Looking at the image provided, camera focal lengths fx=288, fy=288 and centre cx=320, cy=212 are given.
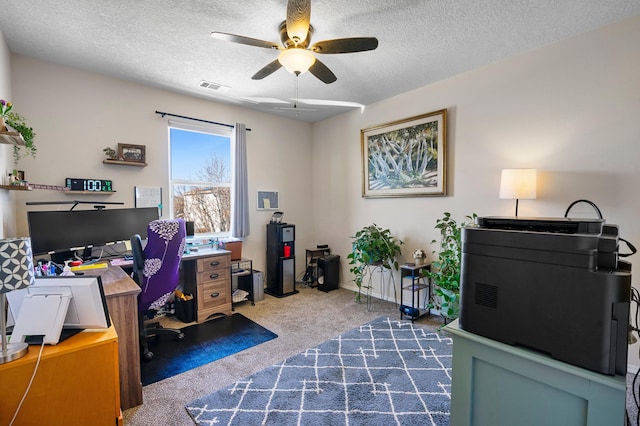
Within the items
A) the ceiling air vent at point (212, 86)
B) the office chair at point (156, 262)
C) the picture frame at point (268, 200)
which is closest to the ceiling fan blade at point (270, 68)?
the ceiling air vent at point (212, 86)

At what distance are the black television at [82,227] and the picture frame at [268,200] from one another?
1.53 m

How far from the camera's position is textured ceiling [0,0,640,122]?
6.73ft

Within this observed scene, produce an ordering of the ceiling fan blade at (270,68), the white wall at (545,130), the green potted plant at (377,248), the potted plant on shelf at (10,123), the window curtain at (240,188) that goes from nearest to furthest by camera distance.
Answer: the potted plant on shelf at (10,123)
the white wall at (545,130)
the ceiling fan blade at (270,68)
the green potted plant at (377,248)
the window curtain at (240,188)

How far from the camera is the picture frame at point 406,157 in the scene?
3.37 metres

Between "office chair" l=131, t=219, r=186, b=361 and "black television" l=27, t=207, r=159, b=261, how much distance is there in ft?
2.33

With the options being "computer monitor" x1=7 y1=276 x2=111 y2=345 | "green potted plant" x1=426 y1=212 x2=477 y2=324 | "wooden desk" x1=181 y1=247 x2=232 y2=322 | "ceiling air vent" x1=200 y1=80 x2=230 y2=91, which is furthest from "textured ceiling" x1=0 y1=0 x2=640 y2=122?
"wooden desk" x1=181 y1=247 x2=232 y2=322

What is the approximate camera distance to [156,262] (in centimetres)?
246

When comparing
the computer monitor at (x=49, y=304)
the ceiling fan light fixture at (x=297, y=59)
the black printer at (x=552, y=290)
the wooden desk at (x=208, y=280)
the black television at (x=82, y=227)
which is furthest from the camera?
the wooden desk at (x=208, y=280)

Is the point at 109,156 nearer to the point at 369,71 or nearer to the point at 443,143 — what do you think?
the point at 369,71

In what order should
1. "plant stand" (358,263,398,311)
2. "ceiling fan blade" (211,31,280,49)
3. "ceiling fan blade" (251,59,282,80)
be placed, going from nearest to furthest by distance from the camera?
"ceiling fan blade" (211,31,280,49) < "ceiling fan blade" (251,59,282,80) < "plant stand" (358,263,398,311)

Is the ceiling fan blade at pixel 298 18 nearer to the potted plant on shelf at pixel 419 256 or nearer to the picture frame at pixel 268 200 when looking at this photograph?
the potted plant on shelf at pixel 419 256

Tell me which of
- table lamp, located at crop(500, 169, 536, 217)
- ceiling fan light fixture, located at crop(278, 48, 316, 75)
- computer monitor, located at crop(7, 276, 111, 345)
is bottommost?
computer monitor, located at crop(7, 276, 111, 345)

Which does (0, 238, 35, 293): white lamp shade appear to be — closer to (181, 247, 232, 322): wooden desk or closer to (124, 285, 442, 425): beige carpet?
(124, 285, 442, 425): beige carpet

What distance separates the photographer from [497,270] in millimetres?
1040
